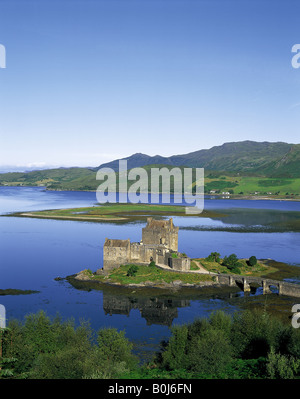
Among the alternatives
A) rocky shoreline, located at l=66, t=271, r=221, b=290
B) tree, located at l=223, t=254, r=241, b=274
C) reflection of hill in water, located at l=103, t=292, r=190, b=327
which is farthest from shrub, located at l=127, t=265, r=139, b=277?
tree, located at l=223, t=254, r=241, b=274

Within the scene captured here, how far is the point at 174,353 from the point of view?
156ft

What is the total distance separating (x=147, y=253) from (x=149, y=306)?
74.6 feet

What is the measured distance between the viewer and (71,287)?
87.9m

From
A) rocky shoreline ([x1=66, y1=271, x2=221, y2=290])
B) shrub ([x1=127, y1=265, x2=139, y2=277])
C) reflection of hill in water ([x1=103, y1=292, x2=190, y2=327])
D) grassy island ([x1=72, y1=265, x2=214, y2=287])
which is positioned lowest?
reflection of hill in water ([x1=103, y1=292, x2=190, y2=327])

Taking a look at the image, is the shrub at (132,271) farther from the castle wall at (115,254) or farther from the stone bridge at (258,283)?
the stone bridge at (258,283)

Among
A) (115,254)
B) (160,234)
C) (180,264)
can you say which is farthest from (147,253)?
(180,264)

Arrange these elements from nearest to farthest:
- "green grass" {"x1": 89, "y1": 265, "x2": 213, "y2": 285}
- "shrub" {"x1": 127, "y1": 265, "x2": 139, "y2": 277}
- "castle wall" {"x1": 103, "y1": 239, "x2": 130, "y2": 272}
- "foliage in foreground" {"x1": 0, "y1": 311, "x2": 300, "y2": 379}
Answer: "foliage in foreground" {"x1": 0, "y1": 311, "x2": 300, "y2": 379}
"green grass" {"x1": 89, "y1": 265, "x2": 213, "y2": 285}
"shrub" {"x1": 127, "y1": 265, "x2": 139, "y2": 277}
"castle wall" {"x1": 103, "y1": 239, "x2": 130, "y2": 272}

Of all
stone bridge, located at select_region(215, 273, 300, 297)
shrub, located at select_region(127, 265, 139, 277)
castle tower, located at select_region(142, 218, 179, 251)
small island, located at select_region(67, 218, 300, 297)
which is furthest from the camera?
castle tower, located at select_region(142, 218, 179, 251)

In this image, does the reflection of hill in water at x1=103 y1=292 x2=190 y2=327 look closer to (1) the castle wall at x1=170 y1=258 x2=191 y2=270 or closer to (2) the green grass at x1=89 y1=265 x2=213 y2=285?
(2) the green grass at x1=89 y1=265 x2=213 y2=285

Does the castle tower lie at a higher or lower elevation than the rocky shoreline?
higher

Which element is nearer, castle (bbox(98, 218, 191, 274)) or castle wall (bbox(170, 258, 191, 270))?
castle wall (bbox(170, 258, 191, 270))

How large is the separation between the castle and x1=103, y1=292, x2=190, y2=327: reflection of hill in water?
13.8 meters

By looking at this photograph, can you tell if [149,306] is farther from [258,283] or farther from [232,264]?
[232,264]

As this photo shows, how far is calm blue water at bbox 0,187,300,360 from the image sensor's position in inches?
2734
